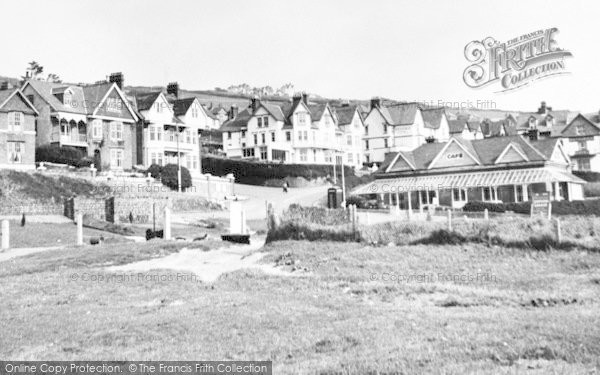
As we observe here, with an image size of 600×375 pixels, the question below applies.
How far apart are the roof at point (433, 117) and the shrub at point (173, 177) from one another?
50737mm

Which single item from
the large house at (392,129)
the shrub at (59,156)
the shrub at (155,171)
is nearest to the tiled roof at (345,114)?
the large house at (392,129)

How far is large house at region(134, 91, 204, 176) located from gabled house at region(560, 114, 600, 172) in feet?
171

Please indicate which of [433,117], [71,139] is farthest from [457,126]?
[71,139]

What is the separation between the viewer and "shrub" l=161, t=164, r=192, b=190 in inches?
2314

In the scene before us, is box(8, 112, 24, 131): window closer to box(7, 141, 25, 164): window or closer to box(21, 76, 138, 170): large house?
box(7, 141, 25, 164): window

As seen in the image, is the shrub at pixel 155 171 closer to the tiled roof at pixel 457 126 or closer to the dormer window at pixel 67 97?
the dormer window at pixel 67 97

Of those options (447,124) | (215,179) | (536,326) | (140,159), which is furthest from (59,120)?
(447,124)

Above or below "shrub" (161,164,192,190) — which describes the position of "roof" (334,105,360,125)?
above

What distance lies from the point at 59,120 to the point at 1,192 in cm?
1685

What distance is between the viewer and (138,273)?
58.5ft

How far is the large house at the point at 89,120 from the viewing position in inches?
2325

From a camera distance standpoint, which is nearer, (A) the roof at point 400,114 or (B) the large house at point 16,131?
(B) the large house at point 16,131

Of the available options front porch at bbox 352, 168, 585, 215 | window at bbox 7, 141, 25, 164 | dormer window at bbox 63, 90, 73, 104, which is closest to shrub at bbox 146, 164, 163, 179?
dormer window at bbox 63, 90, 73, 104

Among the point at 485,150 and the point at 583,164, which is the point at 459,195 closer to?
the point at 485,150
